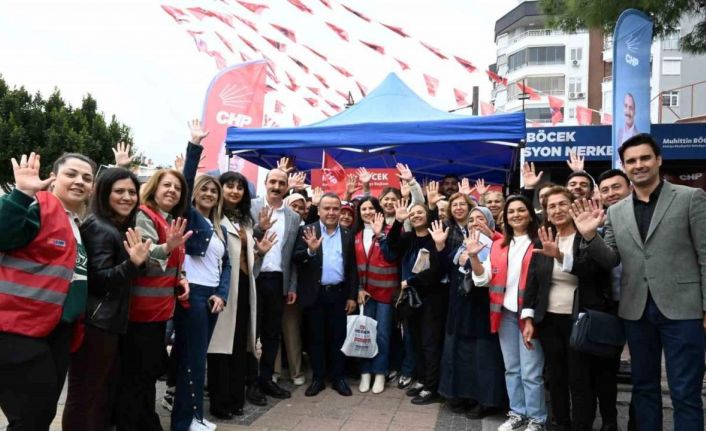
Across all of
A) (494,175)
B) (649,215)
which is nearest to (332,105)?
(494,175)

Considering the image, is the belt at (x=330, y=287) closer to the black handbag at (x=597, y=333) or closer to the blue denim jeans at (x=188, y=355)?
the blue denim jeans at (x=188, y=355)

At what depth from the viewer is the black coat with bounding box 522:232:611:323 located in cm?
331

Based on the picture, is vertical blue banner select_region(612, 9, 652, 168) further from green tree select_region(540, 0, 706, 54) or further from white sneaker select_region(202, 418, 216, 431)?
white sneaker select_region(202, 418, 216, 431)

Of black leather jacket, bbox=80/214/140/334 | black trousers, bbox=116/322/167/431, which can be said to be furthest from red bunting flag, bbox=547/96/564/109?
black leather jacket, bbox=80/214/140/334

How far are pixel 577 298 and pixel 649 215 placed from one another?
692 mm

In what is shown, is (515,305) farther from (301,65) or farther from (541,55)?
(541,55)

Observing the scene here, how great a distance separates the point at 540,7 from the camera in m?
9.47

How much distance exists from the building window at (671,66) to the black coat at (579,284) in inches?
1174

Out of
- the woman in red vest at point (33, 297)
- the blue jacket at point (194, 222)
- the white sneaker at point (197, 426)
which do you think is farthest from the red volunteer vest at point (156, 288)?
the white sneaker at point (197, 426)

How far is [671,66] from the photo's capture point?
27969 mm

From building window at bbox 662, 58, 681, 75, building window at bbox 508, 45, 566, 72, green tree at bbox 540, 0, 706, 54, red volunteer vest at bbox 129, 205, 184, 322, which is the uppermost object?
building window at bbox 508, 45, 566, 72

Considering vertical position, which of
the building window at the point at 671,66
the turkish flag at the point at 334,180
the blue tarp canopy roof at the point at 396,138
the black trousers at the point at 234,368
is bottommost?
the black trousers at the point at 234,368

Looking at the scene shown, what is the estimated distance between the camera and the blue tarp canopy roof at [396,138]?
6.72 meters

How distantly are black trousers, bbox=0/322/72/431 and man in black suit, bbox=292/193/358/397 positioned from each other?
2.47 meters
